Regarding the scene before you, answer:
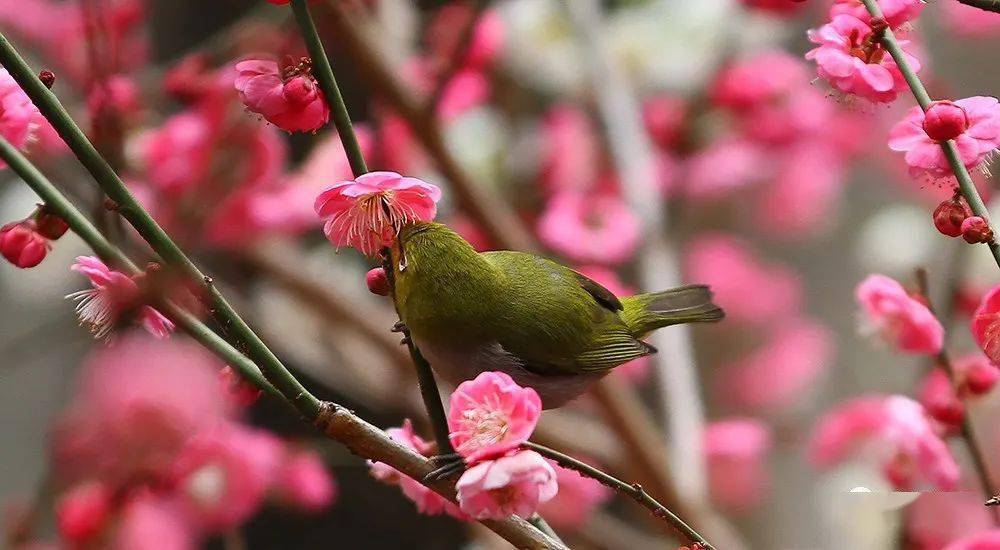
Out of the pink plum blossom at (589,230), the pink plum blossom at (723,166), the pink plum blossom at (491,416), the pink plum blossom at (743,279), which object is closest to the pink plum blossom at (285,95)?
the pink plum blossom at (491,416)

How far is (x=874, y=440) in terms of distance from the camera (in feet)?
2.27

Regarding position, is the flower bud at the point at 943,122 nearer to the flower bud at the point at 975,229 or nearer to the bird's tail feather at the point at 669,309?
the flower bud at the point at 975,229

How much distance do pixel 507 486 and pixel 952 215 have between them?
166 millimetres

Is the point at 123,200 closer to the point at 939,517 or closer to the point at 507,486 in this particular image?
the point at 507,486

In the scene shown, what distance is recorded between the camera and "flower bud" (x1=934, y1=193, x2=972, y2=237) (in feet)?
1.04

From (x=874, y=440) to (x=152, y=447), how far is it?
0.49 metres

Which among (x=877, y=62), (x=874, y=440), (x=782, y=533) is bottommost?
(x=782, y=533)

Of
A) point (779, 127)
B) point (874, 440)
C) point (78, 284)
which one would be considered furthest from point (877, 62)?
point (779, 127)

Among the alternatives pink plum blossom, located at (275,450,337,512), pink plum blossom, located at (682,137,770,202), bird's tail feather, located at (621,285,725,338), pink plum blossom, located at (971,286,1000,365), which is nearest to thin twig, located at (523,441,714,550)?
pink plum blossom, located at (971,286,1000,365)

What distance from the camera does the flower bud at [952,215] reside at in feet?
1.04

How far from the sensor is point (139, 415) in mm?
651

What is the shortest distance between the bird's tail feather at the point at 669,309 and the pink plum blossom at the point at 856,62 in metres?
0.24

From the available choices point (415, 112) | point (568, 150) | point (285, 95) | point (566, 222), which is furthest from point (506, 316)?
point (568, 150)

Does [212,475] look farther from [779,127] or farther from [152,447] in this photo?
[779,127]
